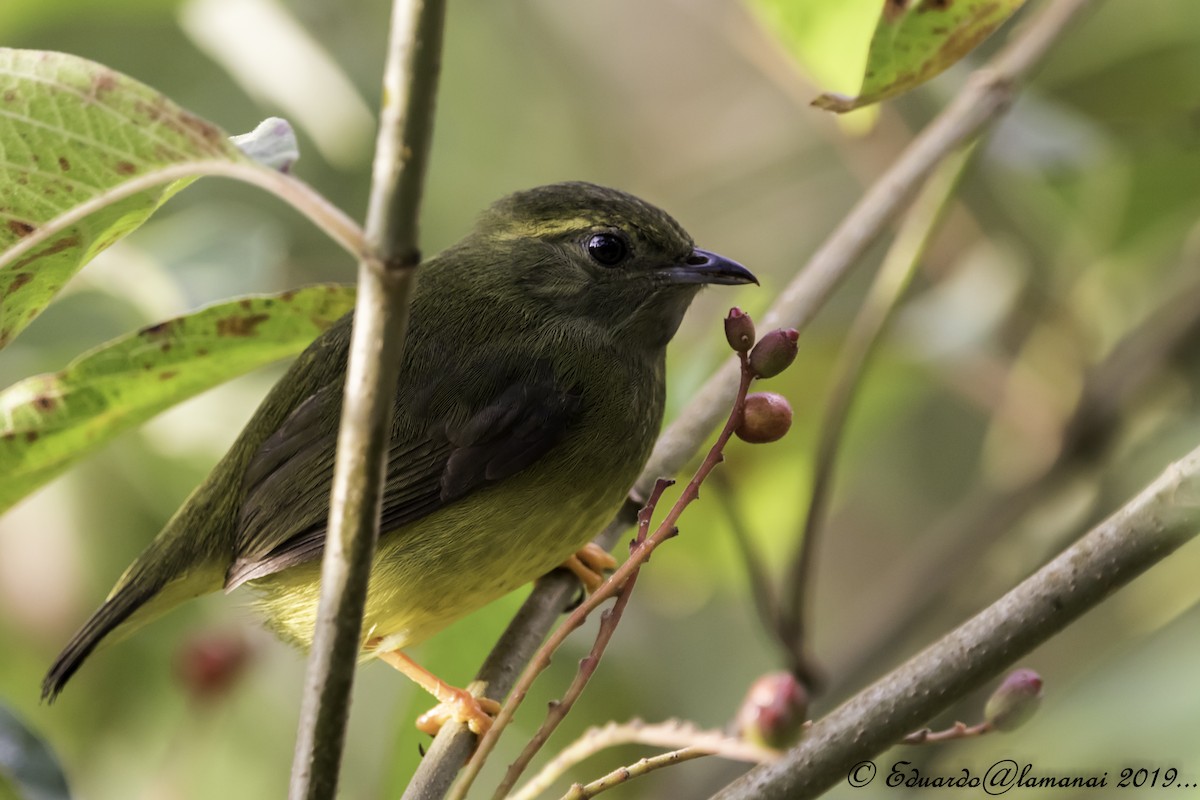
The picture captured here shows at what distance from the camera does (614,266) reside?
137 inches

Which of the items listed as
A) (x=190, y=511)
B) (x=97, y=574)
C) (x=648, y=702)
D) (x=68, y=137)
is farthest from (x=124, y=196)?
(x=97, y=574)

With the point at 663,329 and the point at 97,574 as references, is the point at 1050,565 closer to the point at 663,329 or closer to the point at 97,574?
the point at 663,329

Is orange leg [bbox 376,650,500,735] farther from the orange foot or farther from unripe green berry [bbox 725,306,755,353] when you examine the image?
unripe green berry [bbox 725,306,755,353]

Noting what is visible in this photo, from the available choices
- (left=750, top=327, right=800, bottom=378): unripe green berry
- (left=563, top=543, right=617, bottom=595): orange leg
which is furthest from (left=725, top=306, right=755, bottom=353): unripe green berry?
(left=563, top=543, right=617, bottom=595): orange leg

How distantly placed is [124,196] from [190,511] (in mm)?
1615

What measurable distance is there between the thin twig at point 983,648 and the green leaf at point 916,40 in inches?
30.2

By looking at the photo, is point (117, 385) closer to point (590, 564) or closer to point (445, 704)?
point (445, 704)

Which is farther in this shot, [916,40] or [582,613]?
[916,40]

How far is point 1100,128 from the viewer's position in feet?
12.5

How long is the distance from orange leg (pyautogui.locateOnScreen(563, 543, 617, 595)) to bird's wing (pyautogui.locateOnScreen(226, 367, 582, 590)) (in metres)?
0.28

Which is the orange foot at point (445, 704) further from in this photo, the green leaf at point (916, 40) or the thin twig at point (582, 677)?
the green leaf at point (916, 40)

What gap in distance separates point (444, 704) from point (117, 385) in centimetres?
110

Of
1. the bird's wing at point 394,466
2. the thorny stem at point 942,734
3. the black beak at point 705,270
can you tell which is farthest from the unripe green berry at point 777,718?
the black beak at point 705,270

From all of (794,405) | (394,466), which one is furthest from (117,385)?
(794,405)
